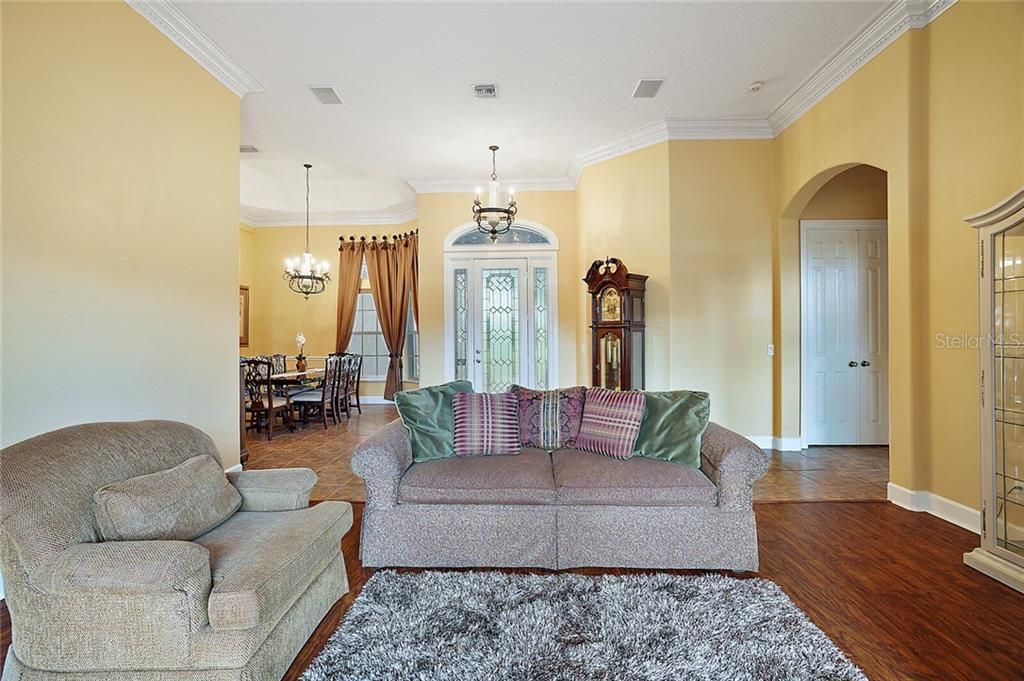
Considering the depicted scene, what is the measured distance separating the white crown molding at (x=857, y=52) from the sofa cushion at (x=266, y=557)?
4.71 meters

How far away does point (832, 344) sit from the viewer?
5465 mm

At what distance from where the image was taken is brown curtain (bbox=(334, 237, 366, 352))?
8.88 meters

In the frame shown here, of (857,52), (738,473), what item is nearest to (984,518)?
(738,473)

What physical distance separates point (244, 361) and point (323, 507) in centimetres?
438

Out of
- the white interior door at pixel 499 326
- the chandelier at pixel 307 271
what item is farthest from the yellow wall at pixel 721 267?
the chandelier at pixel 307 271

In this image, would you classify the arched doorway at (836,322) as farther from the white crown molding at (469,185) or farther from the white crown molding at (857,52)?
the white crown molding at (469,185)

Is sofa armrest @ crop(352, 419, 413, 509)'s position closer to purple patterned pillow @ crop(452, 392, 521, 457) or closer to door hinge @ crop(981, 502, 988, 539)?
purple patterned pillow @ crop(452, 392, 521, 457)

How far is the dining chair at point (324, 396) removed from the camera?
6.74 m

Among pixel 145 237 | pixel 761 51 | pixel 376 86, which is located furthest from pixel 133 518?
pixel 761 51

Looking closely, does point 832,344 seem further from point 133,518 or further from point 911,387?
point 133,518

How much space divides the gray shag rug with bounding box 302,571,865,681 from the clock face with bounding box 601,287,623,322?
312 cm

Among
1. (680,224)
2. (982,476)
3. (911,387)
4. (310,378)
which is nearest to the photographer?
(982,476)

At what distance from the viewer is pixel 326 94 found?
4.59m

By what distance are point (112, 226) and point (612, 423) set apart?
3250 millimetres
